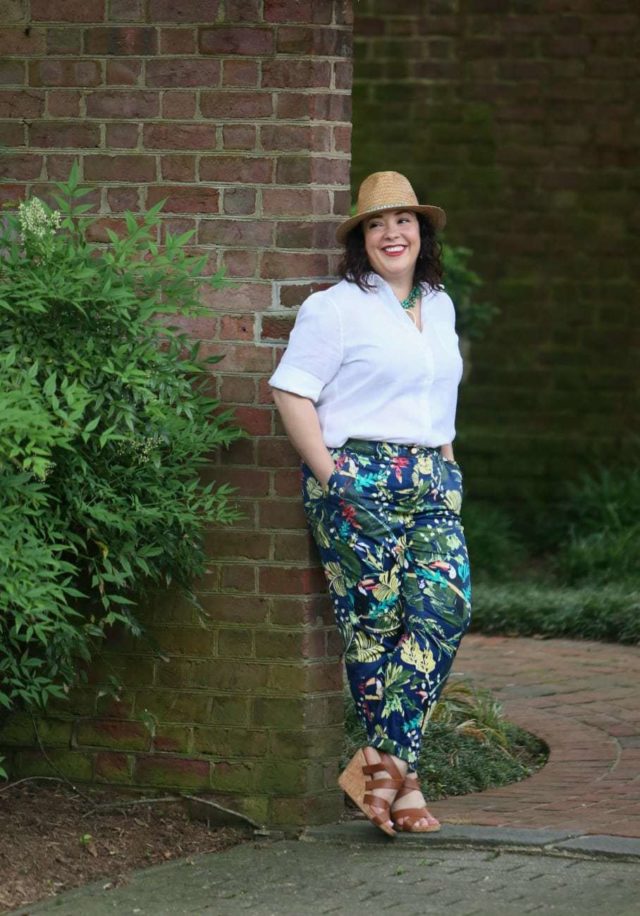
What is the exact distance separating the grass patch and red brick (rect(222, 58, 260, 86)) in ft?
7.31

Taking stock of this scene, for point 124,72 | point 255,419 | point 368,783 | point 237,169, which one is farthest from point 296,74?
point 368,783

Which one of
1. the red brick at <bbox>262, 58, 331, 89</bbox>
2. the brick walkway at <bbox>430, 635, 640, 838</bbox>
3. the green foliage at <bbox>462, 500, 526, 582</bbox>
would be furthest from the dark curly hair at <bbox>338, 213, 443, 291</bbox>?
the green foliage at <bbox>462, 500, 526, 582</bbox>

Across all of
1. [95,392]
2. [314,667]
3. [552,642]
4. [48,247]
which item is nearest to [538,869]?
[314,667]

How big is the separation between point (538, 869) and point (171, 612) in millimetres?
1442

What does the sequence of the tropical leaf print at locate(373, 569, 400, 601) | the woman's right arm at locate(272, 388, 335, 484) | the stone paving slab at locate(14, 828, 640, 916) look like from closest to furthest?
the stone paving slab at locate(14, 828, 640, 916)
the woman's right arm at locate(272, 388, 335, 484)
the tropical leaf print at locate(373, 569, 400, 601)

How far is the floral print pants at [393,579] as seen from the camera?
537 centimetres

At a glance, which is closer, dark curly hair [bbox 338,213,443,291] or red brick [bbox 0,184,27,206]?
dark curly hair [bbox 338,213,443,291]

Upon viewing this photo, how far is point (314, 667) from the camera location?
5.60 meters

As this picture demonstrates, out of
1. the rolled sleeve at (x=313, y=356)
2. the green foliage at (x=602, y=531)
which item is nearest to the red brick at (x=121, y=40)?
the rolled sleeve at (x=313, y=356)

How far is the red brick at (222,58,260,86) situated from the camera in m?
5.48

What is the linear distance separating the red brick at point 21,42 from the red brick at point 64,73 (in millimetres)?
41

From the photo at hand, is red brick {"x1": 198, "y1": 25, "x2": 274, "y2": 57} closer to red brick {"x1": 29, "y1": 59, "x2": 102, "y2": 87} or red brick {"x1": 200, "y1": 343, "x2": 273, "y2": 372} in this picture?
red brick {"x1": 29, "y1": 59, "x2": 102, "y2": 87}

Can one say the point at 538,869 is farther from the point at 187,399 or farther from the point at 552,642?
the point at 552,642

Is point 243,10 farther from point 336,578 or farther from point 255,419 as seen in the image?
point 336,578
